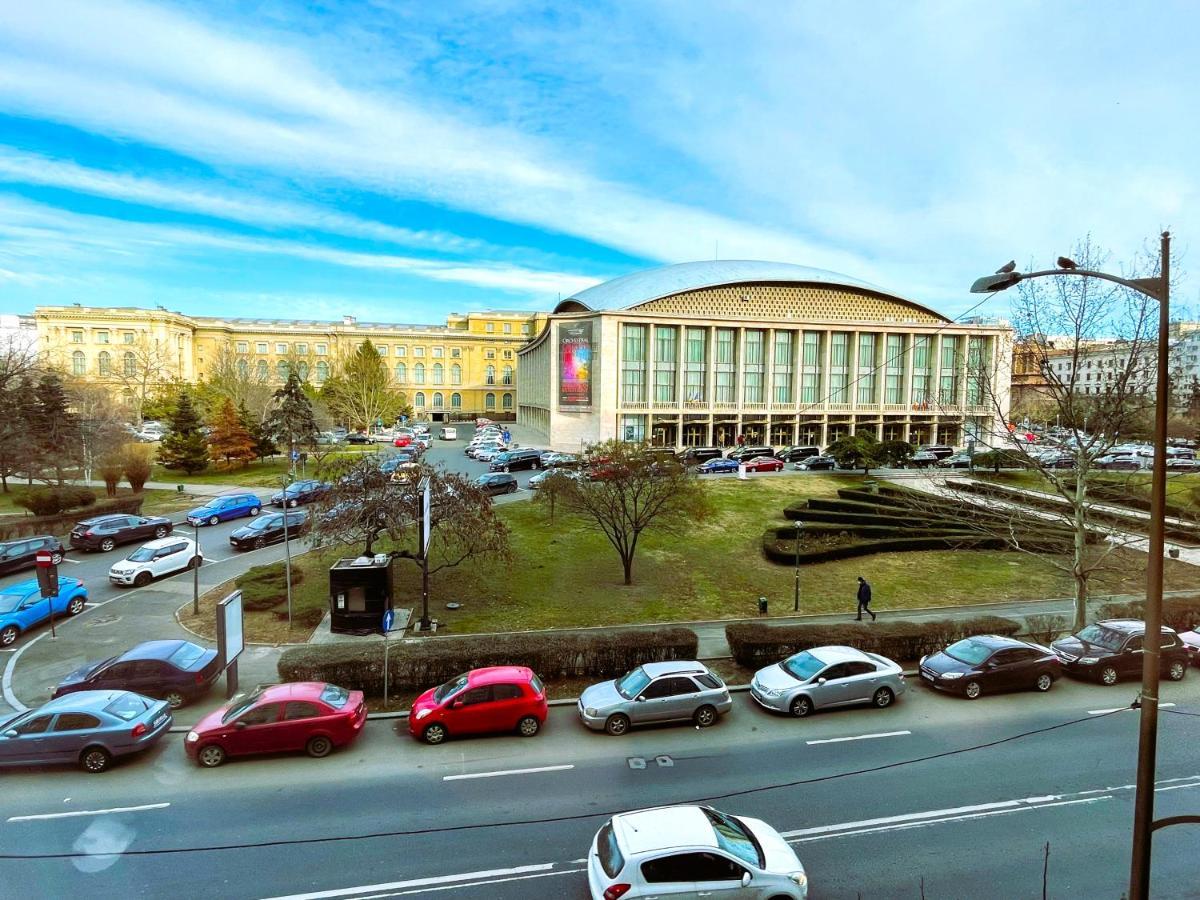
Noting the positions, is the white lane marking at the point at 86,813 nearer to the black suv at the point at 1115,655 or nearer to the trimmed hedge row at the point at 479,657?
the trimmed hedge row at the point at 479,657

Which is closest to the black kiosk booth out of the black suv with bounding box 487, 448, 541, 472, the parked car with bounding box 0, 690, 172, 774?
the parked car with bounding box 0, 690, 172, 774

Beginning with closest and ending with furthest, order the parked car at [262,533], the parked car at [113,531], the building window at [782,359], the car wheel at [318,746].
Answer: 1. the car wheel at [318,746]
2. the parked car at [113,531]
3. the parked car at [262,533]
4. the building window at [782,359]

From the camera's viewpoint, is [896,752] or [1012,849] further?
[896,752]

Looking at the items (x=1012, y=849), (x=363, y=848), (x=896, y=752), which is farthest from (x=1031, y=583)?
(x=363, y=848)

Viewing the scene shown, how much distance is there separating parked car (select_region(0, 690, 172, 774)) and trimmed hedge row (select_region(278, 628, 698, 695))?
10.4ft

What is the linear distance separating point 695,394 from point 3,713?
194 feet

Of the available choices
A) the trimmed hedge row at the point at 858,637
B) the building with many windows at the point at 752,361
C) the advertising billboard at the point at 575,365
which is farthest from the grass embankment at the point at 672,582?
the building with many windows at the point at 752,361

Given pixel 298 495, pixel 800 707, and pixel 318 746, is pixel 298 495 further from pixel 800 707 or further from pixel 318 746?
pixel 800 707

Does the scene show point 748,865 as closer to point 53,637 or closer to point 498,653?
point 498,653

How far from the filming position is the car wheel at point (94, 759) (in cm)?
1202

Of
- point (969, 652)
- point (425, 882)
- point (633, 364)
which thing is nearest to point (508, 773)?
point (425, 882)

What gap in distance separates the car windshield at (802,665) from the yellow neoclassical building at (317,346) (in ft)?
298

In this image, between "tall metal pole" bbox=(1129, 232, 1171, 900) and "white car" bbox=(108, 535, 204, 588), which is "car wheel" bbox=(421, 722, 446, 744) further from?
"white car" bbox=(108, 535, 204, 588)

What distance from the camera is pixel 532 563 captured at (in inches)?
1075
